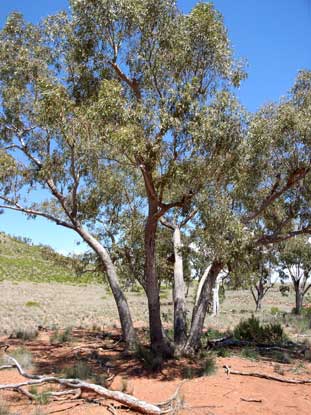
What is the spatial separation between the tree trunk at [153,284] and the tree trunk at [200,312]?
82 centimetres

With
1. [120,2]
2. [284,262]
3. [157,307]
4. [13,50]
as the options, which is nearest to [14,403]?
[157,307]

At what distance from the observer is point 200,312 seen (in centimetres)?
1267

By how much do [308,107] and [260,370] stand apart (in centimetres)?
715

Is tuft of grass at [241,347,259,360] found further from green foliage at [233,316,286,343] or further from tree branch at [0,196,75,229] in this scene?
tree branch at [0,196,75,229]

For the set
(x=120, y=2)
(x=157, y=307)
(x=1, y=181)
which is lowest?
(x=157, y=307)

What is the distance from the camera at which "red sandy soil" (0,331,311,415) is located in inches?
316

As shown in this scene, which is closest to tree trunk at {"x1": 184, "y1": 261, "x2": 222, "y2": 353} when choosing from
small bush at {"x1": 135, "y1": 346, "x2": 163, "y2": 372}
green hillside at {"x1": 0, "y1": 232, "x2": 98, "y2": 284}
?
small bush at {"x1": 135, "y1": 346, "x2": 163, "y2": 372}

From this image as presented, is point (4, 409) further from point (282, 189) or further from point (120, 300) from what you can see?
point (282, 189)

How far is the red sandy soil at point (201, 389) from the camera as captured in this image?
803 cm

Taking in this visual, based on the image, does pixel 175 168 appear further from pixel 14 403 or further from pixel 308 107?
pixel 14 403

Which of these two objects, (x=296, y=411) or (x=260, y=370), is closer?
(x=296, y=411)

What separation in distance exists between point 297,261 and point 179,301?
784 inches

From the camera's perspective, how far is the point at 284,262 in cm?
3162

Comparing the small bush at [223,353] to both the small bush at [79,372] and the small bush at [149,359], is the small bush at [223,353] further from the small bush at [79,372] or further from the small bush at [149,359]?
the small bush at [79,372]
